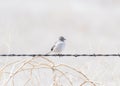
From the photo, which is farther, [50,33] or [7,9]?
[7,9]

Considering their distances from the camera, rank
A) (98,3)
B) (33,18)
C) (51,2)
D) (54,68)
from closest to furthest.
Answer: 1. (54,68)
2. (33,18)
3. (98,3)
4. (51,2)

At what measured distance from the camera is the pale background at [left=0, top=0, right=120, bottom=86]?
725 inches

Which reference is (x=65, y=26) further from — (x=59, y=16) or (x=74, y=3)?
(x=74, y=3)

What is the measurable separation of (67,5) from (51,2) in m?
1.58

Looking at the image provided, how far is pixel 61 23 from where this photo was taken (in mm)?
23125

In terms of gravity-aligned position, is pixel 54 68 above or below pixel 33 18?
above

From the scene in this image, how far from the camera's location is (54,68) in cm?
723

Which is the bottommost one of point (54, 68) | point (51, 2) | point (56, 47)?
point (51, 2)

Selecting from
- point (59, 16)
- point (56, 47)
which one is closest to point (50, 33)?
point (59, 16)

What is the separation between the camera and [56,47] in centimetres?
1038

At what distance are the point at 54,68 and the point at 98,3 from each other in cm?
1904

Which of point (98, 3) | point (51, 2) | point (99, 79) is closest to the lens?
point (99, 79)

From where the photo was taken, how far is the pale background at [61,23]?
18406 millimetres

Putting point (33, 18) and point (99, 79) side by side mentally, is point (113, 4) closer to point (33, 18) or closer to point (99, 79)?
point (33, 18)
